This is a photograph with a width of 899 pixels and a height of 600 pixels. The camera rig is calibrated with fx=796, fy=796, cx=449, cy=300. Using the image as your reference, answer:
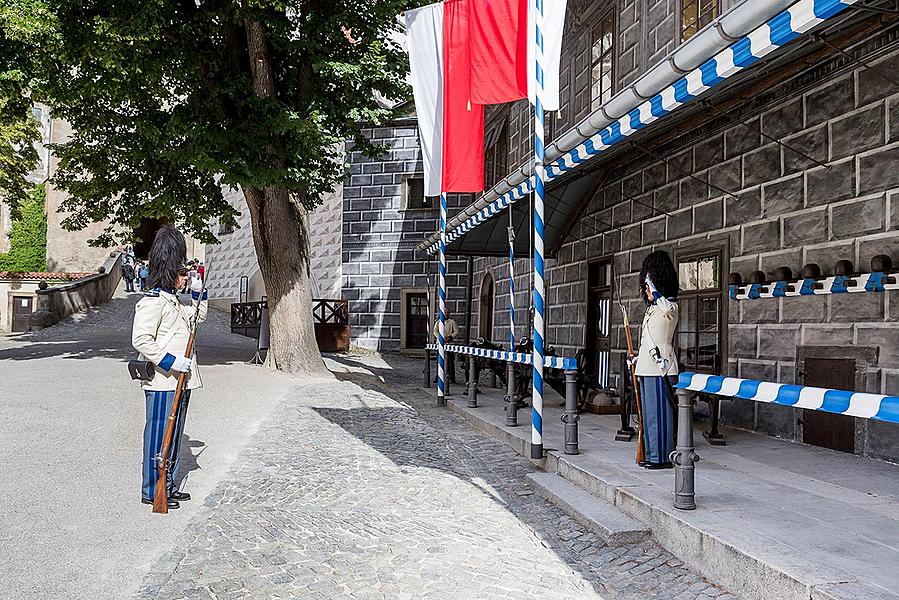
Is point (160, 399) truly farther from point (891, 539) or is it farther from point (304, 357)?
point (304, 357)

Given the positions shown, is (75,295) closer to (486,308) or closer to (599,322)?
(486,308)

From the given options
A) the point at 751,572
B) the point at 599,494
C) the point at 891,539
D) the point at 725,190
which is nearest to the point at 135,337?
the point at 599,494

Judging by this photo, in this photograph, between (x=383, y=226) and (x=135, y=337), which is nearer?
(x=135, y=337)

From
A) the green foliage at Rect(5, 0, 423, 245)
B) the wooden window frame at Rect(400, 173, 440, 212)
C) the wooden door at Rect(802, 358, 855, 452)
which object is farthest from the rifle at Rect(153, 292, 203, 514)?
the wooden window frame at Rect(400, 173, 440, 212)

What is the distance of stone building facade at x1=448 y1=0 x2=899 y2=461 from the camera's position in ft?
20.6

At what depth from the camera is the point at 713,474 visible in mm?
5656

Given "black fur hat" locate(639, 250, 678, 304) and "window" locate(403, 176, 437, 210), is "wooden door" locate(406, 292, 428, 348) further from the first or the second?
"black fur hat" locate(639, 250, 678, 304)

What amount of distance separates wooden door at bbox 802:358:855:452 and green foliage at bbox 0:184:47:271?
113 ft

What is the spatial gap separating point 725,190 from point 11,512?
6.98 meters

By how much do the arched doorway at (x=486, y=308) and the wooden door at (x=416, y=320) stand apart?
3173mm

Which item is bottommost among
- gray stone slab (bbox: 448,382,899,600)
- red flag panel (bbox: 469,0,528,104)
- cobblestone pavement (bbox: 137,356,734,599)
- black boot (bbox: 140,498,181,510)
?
cobblestone pavement (bbox: 137,356,734,599)

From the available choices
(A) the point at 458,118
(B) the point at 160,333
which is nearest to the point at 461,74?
(A) the point at 458,118

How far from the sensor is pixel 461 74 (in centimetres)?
935

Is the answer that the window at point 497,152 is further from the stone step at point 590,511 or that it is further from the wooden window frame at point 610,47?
the stone step at point 590,511
